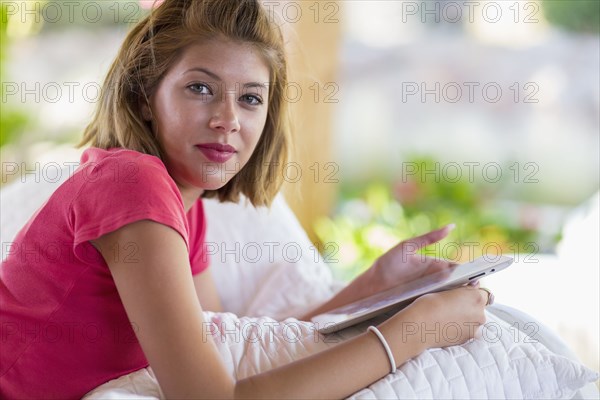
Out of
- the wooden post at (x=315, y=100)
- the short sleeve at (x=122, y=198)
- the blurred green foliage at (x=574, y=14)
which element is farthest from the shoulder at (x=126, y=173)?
the blurred green foliage at (x=574, y=14)

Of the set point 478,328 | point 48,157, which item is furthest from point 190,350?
point 48,157

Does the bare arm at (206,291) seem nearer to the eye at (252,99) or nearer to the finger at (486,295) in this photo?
the eye at (252,99)

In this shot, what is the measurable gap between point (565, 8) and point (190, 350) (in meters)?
2.57

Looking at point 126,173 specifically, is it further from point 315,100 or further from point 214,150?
point 315,100

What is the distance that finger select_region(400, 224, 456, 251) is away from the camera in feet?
4.18

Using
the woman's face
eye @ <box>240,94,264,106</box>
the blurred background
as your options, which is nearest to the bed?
the woman's face

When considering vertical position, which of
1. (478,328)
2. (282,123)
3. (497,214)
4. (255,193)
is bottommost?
(497,214)

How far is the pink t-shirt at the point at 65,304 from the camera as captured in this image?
982mm

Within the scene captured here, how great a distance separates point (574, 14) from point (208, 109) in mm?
2288

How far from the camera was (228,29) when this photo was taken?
3.77 feet

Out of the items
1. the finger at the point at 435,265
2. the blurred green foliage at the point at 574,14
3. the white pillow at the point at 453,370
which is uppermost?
the blurred green foliage at the point at 574,14

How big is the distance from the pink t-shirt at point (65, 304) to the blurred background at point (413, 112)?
1751mm

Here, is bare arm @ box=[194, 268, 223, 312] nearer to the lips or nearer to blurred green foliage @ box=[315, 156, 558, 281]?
the lips

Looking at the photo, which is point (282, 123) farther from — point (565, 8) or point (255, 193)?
point (565, 8)
